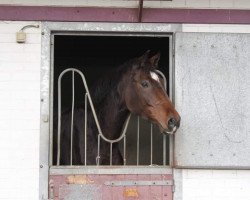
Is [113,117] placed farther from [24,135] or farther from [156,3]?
[156,3]

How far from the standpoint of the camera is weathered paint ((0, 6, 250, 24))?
5.27m

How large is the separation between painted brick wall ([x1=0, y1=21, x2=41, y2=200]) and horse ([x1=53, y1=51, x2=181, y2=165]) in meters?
0.69

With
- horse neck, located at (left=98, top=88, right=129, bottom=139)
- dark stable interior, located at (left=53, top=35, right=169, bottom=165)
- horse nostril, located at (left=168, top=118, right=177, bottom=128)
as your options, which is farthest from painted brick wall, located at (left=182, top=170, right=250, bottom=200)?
dark stable interior, located at (left=53, top=35, right=169, bottom=165)

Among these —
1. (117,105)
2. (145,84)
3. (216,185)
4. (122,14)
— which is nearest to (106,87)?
(117,105)

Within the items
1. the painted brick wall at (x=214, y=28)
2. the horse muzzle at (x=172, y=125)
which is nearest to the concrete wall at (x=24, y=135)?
the horse muzzle at (x=172, y=125)

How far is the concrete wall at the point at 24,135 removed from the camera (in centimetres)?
521

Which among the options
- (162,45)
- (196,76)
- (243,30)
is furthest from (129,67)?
(162,45)

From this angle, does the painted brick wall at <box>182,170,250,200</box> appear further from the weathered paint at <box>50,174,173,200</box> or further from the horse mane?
the horse mane

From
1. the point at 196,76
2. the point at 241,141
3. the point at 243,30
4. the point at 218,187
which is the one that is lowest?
the point at 218,187

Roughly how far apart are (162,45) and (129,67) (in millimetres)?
1637

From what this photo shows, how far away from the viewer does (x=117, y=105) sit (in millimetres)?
5875

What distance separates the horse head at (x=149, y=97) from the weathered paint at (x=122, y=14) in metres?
0.36

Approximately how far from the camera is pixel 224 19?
535cm

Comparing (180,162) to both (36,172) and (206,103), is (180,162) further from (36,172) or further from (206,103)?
(36,172)
